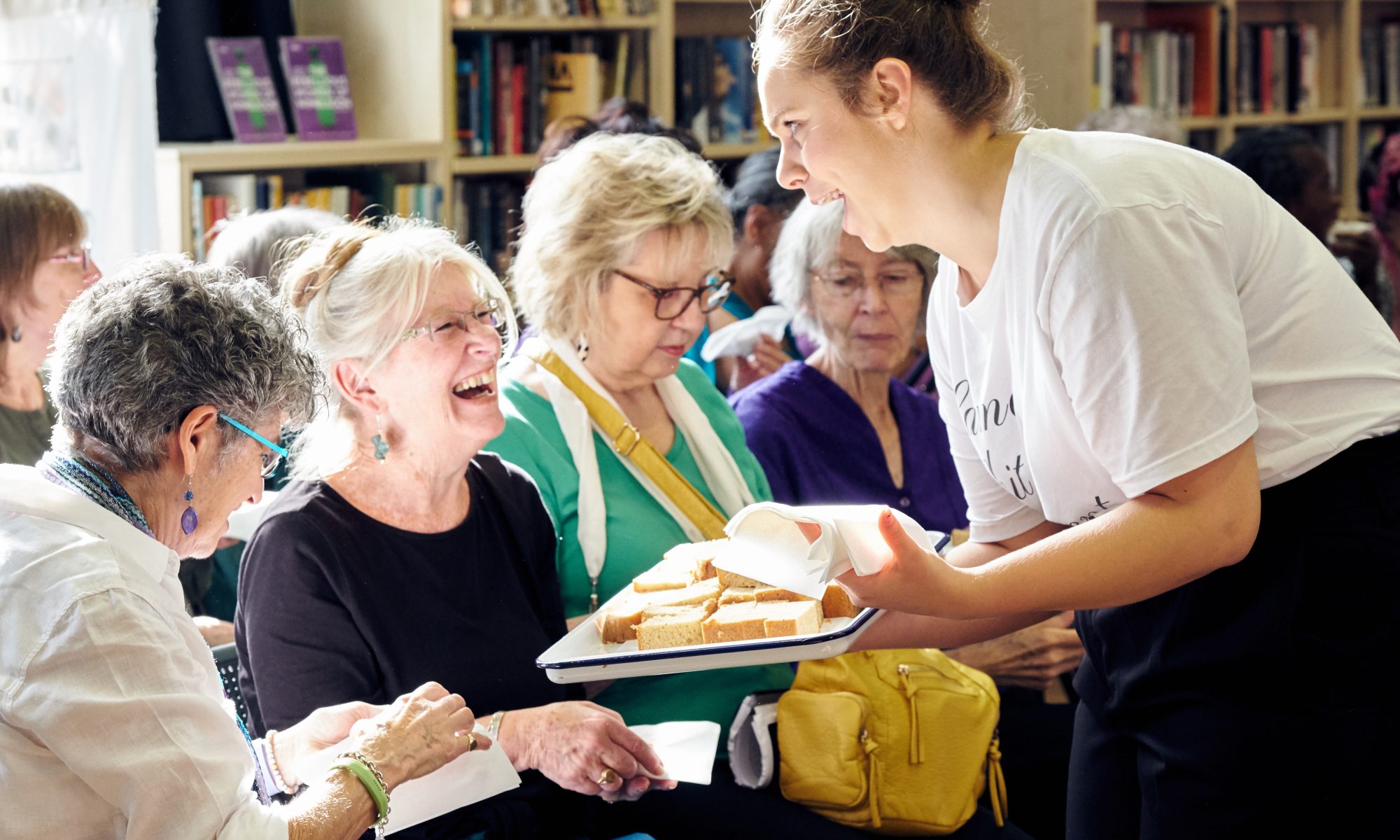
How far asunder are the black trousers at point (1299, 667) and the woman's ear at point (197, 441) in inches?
40.4

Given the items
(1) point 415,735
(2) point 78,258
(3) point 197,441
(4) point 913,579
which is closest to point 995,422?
(4) point 913,579

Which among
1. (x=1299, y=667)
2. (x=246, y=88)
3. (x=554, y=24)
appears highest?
(x=554, y=24)

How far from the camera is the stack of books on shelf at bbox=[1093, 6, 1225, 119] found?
545 centimetres

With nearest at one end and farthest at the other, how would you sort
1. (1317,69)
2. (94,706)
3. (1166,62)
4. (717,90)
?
(94,706), (717,90), (1166,62), (1317,69)

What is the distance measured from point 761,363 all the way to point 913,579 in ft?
6.22

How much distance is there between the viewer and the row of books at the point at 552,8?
3.85 metres

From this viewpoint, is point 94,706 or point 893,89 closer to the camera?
point 94,706

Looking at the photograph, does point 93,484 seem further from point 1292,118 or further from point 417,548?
point 1292,118

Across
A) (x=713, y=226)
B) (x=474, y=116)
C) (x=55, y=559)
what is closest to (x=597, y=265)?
(x=713, y=226)

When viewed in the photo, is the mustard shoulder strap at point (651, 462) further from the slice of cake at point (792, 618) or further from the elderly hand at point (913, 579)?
the elderly hand at point (913, 579)

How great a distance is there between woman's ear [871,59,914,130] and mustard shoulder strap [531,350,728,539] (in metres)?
0.98

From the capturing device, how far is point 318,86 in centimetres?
382

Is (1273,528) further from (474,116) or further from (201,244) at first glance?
(474,116)

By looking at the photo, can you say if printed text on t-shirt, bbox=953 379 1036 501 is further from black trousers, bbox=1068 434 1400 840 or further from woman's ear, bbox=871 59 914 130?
woman's ear, bbox=871 59 914 130
